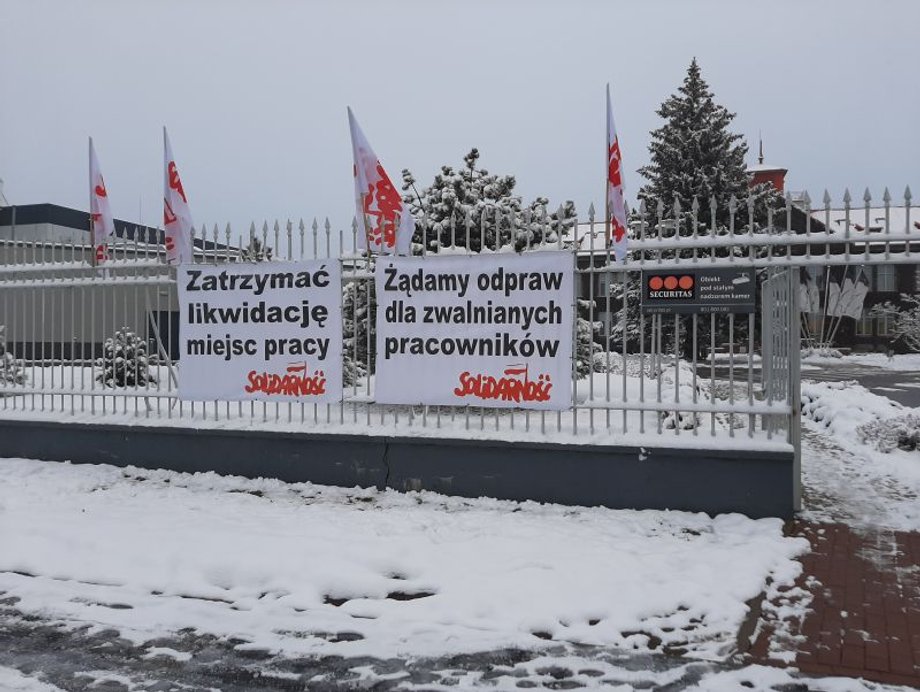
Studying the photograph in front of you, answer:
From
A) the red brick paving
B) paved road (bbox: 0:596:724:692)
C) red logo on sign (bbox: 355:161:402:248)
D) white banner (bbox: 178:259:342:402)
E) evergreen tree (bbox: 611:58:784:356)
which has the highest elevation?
evergreen tree (bbox: 611:58:784:356)

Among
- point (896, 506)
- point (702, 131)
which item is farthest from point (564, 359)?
point (702, 131)

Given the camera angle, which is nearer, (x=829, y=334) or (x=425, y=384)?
(x=425, y=384)

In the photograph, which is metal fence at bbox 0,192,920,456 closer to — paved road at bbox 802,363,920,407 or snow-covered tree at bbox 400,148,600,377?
snow-covered tree at bbox 400,148,600,377

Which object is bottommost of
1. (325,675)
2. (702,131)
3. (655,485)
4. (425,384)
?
(325,675)

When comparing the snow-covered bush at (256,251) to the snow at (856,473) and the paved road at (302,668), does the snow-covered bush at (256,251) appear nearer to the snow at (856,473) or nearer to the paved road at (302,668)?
the paved road at (302,668)

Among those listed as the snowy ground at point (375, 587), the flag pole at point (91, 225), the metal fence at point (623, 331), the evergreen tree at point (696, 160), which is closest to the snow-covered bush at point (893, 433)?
the snowy ground at point (375, 587)

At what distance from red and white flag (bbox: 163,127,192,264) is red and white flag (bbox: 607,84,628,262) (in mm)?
4359

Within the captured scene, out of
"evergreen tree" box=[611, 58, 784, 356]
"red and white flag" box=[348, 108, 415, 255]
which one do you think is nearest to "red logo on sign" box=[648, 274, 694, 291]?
"red and white flag" box=[348, 108, 415, 255]

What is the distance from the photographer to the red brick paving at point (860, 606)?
3750 millimetres

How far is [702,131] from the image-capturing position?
28.3 m

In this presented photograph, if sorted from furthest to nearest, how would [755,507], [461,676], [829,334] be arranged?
[829,334] < [755,507] < [461,676]

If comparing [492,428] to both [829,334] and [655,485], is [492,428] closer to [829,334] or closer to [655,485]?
[655,485]

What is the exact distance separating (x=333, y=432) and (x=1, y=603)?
3064mm

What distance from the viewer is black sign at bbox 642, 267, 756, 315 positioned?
6.08 metres
